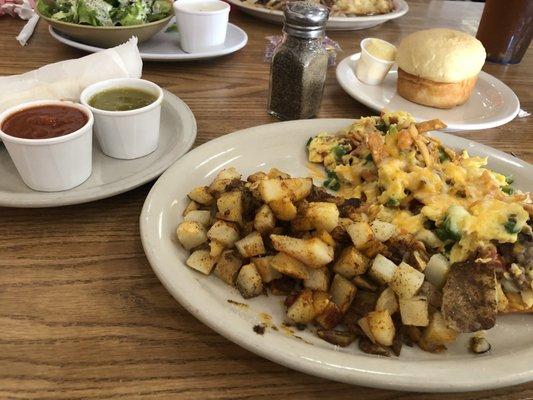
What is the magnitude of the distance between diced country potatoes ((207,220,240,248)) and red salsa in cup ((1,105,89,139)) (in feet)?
1.67

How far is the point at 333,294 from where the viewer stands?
102cm

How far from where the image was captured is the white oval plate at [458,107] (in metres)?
1.89

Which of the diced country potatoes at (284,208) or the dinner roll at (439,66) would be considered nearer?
the diced country potatoes at (284,208)

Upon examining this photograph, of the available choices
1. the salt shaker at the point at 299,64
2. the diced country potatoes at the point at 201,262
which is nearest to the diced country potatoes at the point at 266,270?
the diced country potatoes at the point at 201,262

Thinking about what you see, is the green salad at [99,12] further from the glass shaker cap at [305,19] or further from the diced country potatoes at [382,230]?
the diced country potatoes at [382,230]

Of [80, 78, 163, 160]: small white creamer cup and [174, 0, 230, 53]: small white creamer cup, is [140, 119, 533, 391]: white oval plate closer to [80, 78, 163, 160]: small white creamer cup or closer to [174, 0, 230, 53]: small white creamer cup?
[80, 78, 163, 160]: small white creamer cup

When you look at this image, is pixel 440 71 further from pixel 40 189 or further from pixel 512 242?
pixel 40 189

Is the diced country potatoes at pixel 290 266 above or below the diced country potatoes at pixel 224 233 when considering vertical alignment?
above

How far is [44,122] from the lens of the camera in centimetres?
128

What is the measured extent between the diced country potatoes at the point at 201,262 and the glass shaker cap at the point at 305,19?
0.97m

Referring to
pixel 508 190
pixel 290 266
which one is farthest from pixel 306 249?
pixel 508 190

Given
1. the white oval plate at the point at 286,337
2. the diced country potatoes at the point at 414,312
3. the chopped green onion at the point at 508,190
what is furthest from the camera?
the chopped green onion at the point at 508,190

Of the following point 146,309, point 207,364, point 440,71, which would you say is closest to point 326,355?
point 207,364

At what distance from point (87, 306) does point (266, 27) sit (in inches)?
88.5
